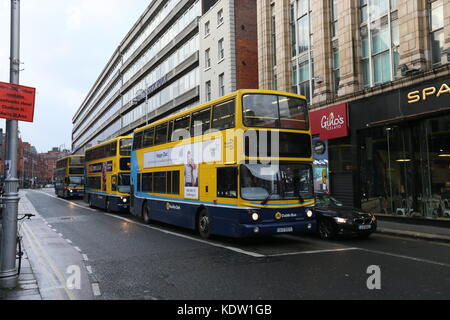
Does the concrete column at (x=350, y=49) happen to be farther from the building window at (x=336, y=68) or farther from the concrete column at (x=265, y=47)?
the concrete column at (x=265, y=47)

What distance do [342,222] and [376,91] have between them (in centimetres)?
893

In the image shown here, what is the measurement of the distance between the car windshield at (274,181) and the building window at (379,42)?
31.3 ft

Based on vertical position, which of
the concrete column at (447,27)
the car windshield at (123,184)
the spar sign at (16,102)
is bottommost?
the car windshield at (123,184)

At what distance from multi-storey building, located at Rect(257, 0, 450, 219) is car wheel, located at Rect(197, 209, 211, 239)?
940 cm

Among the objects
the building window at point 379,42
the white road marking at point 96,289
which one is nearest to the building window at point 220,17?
the building window at point 379,42

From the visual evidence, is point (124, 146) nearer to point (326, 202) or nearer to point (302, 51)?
point (302, 51)

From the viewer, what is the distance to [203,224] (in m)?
11.9

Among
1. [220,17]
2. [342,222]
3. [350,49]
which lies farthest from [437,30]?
[220,17]

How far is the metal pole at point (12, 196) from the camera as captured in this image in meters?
6.25

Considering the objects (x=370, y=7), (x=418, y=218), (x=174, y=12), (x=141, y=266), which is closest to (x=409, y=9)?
(x=370, y=7)

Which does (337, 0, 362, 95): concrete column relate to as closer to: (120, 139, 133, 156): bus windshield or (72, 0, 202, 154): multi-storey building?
(120, 139, 133, 156): bus windshield

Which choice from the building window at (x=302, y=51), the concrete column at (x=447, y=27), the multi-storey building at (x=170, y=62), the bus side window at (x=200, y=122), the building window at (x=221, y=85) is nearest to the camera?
the bus side window at (x=200, y=122)

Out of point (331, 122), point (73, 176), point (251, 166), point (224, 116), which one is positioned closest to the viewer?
point (251, 166)
